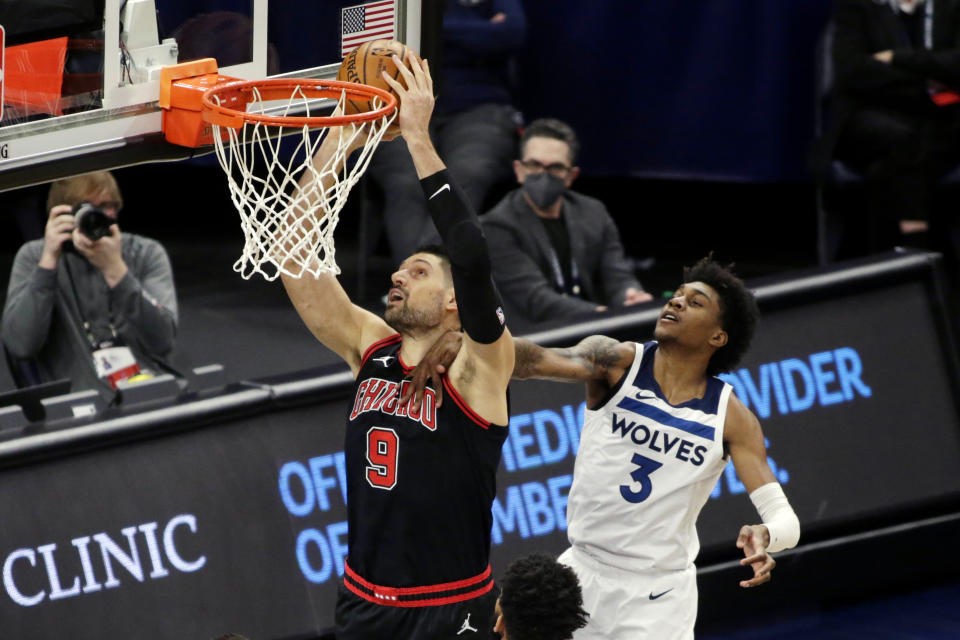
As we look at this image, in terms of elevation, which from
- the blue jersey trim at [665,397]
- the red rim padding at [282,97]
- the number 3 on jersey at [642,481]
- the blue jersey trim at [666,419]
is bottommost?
the number 3 on jersey at [642,481]

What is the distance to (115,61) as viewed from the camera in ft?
14.5

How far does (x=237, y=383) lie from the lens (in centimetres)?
579

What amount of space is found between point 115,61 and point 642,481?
206 cm

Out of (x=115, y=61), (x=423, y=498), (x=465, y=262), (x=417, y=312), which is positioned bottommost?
(x=423, y=498)

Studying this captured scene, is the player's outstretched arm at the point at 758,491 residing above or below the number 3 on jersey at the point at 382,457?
below

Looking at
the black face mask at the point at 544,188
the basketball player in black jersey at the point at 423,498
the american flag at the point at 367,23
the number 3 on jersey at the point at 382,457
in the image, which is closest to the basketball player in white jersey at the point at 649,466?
the basketball player in black jersey at the point at 423,498

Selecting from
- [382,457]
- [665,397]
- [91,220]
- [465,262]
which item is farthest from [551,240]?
[465,262]

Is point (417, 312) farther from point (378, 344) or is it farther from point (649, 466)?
point (649, 466)

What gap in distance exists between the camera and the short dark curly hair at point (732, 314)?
5078 millimetres

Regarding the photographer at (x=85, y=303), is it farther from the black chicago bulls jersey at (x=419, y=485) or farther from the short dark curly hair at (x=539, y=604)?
the short dark curly hair at (x=539, y=604)

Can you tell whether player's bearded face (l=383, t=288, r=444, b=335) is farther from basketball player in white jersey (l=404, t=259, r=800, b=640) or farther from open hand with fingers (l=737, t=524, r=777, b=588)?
open hand with fingers (l=737, t=524, r=777, b=588)

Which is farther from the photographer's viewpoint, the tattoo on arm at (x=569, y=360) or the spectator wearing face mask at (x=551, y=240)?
the spectator wearing face mask at (x=551, y=240)

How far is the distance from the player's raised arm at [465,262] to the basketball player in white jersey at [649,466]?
40 cm

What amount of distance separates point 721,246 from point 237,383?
5571mm
